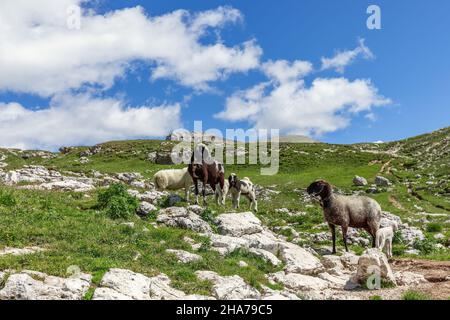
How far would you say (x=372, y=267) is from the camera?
14.3 metres

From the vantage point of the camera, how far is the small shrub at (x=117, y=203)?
64.9 feet

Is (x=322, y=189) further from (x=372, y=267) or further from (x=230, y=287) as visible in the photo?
(x=230, y=287)

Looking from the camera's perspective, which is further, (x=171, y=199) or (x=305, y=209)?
(x=305, y=209)

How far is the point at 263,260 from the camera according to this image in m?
16.1

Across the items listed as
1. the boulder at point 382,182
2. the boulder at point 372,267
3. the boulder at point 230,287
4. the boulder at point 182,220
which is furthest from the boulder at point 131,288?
the boulder at point 382,182

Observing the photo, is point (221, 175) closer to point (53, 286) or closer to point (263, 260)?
point (263, 260)

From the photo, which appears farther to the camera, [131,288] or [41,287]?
[131,288]

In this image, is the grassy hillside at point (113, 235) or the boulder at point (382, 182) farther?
the boulder at point (382, 182)

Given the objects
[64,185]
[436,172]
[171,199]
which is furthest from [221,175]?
[436,172]

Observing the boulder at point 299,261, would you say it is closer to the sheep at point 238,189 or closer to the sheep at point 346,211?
the sheep at point 346,211

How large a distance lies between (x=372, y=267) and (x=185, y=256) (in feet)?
20.0

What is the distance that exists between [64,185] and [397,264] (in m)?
19.1

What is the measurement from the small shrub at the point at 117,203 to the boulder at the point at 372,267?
10.4m

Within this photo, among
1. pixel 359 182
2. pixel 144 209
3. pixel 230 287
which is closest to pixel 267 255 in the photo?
pixel 230 287
